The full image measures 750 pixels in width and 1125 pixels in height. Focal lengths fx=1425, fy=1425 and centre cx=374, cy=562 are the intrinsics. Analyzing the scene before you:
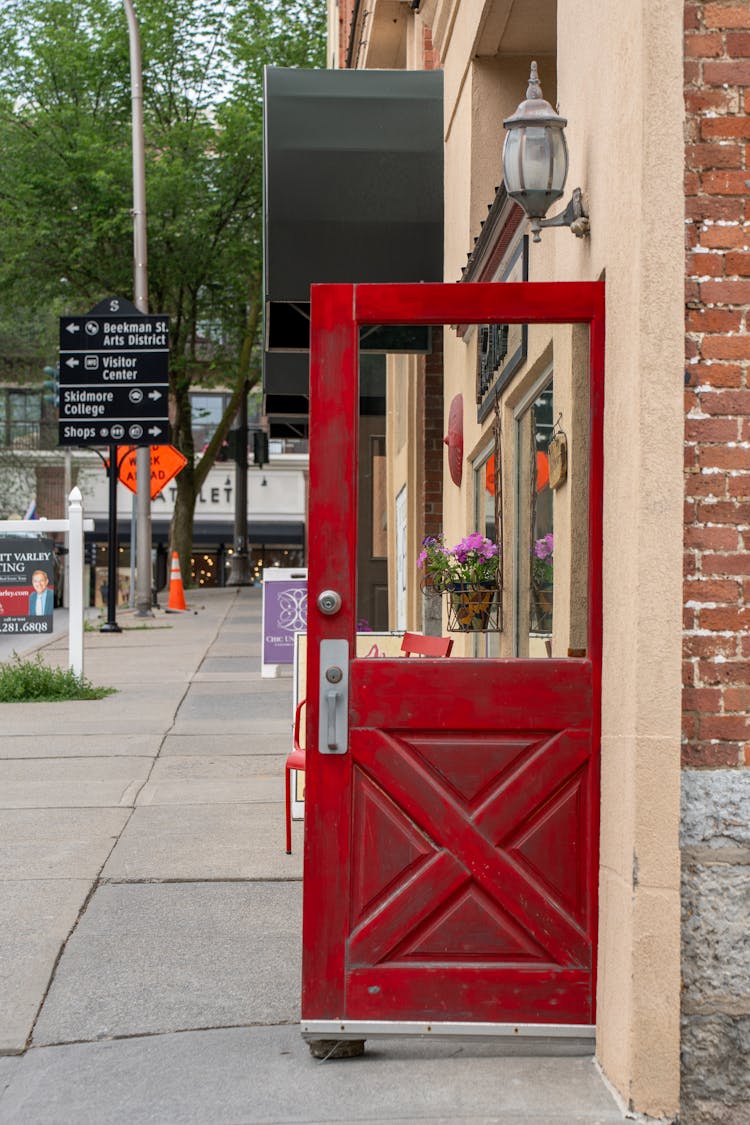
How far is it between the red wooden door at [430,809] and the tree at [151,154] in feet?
87.3

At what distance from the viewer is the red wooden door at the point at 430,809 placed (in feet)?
14.2

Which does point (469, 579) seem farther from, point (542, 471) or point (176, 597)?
point (176, 597)

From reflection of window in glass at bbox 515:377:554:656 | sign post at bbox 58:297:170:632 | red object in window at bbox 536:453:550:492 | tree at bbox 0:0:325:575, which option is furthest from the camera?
tree at bbox 0:0:325:575

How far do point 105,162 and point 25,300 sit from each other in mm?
3964

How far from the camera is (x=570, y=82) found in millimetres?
5602

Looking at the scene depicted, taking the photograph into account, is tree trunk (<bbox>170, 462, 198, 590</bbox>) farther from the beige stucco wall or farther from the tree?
the beige stucco wall

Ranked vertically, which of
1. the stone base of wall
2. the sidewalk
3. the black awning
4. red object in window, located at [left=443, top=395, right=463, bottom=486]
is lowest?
the sidewalk

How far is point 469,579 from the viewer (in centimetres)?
713

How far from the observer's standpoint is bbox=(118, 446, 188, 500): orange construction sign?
82.1 feet

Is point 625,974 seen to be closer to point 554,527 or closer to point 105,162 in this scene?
point 554,527

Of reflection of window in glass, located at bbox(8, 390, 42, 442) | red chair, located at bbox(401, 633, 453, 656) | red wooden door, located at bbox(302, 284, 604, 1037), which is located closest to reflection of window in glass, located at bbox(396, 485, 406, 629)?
red chair, located at bbox(401, 633, 453, 656)

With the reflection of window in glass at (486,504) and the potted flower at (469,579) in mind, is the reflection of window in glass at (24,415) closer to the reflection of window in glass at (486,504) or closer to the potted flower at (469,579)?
the reflection of window in glass at (486,504)

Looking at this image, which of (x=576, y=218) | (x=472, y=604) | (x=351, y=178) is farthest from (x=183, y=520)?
(x=576, y=218)

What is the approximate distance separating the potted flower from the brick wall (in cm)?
283
